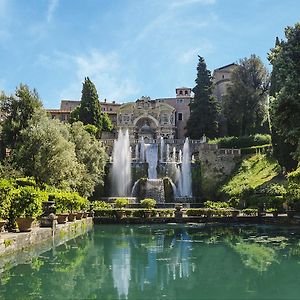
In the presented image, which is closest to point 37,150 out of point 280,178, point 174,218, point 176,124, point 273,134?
point 174,218

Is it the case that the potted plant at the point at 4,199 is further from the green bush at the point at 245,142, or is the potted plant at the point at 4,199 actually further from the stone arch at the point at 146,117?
the stone arch at the point at 146,117

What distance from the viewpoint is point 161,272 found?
10492 mm

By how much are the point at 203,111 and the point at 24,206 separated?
44.1 meters

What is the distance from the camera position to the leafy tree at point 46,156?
2983 centimetres

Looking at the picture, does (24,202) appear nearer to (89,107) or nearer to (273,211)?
(273,211)

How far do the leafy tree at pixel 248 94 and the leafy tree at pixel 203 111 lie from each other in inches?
73.3

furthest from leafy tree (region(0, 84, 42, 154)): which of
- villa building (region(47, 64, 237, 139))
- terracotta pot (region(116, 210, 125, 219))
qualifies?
villa building (region(47, 64, 237, 139))

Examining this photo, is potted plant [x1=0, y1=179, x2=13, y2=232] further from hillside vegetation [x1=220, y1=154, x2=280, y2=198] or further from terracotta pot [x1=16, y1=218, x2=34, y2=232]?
hillside vegetation [x1=220, y1=154, x2=280, y2=198]

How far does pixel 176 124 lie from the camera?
7231cm

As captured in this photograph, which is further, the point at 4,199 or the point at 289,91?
the point at 289,91

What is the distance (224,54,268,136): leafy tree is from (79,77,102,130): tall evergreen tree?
1792cm

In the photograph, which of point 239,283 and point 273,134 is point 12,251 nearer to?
point 239,283

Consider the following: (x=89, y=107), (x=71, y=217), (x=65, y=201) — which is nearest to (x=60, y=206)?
(x=65, y=201)

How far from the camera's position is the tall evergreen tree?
60.4m
